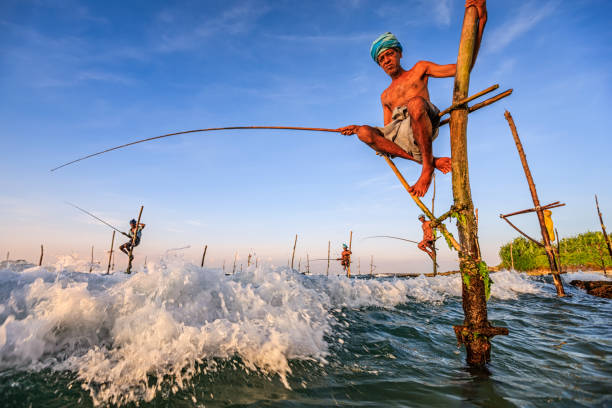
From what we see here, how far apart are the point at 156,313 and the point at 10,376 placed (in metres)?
1.12

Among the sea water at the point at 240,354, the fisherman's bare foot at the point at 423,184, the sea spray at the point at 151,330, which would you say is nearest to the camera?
the sea water at the point at 240,354

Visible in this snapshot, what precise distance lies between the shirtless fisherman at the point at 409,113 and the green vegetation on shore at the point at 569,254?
35.0m

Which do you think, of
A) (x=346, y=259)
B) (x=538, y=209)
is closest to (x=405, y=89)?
(x=538, y=209)

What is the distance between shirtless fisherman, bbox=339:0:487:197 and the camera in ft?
9.03

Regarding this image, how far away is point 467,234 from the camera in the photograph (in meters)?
2.69

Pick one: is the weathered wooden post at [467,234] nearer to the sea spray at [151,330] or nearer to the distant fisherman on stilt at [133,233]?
the sea spray at [151,330]

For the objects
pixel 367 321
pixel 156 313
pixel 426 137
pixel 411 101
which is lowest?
pixel 367 321

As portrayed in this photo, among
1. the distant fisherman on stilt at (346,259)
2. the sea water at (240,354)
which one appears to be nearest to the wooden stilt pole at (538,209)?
the sea water at (240,354)

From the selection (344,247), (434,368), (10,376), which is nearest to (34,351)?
(10,376)

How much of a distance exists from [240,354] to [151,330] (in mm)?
947

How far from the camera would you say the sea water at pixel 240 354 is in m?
2.10

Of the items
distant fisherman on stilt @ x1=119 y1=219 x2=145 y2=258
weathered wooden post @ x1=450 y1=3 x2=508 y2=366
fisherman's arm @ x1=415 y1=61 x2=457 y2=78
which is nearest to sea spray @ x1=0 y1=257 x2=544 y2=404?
weathered wooden post @ x1=450 y1=3 x2=508 y2=366

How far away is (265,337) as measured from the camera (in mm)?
2965

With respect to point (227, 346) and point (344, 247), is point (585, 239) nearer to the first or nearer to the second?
point (344, 247)
